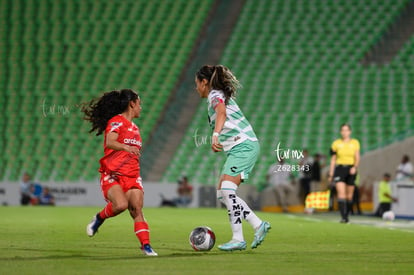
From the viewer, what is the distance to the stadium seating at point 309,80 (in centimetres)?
3002

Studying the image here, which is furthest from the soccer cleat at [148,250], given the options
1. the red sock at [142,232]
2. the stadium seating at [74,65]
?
the stadium seating at [74,65]

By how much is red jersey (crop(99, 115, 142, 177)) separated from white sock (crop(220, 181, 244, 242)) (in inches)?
35.9

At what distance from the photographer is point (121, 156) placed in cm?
883

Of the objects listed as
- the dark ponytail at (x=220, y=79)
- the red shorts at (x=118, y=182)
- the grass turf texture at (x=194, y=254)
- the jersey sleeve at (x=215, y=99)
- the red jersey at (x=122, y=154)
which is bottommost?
the grass turf texture at (x=194, y=254)

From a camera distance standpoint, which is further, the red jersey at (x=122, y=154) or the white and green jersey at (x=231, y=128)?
the white and green jersey at (x=231, y=128)

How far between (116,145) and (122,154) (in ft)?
0.86

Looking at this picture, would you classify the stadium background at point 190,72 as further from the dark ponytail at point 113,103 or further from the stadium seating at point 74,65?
the dark ponytail at point 113,103

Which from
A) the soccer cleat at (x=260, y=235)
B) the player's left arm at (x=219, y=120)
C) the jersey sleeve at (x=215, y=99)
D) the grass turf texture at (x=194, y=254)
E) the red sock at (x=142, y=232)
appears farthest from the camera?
the soccer cleat at (x=260, y=235)

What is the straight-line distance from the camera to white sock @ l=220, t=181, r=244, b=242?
892 cm

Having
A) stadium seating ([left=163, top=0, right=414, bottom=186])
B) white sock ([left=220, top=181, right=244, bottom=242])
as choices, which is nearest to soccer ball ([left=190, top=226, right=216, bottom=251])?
white sock ([left=220, top=181, right=244, bottom=242])

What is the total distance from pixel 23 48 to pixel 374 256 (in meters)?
27.0

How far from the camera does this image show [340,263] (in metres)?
7.52

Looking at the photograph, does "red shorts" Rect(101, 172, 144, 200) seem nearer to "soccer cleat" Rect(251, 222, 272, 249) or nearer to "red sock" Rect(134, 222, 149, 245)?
"red sock" Rect(134, 222, 149, 245)

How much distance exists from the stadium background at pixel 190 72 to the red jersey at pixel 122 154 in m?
19.8
